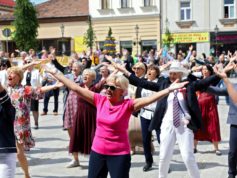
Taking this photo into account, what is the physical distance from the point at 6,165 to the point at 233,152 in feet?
11.0

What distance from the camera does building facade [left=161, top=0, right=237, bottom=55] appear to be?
39000mm

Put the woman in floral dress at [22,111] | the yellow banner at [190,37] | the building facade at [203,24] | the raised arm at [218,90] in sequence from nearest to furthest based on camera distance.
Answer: the raised arm at [218,90] < the woman in floral dress at [22,111] < the building facade at [203,24] < the yellow banner at [190,37]

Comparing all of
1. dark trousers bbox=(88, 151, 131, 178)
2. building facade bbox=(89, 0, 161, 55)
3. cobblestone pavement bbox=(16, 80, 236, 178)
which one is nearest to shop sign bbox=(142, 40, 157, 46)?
building facade bbox=(89, 0, 161, 55)

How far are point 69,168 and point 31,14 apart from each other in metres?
34.7

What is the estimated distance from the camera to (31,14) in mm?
40938

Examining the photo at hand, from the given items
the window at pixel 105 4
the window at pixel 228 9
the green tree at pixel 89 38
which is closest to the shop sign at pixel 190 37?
the window at pixel 228 9

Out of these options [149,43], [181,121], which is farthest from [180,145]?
[149,43]

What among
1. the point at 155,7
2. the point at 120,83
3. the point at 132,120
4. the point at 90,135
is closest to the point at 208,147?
the point at 132,120

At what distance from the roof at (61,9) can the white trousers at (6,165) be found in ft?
132

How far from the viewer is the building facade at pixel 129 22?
41.7 metres

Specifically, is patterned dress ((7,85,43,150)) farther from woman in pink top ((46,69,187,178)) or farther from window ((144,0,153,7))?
window ((144,0,153,7))

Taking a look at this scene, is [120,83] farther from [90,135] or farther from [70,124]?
[70,124]

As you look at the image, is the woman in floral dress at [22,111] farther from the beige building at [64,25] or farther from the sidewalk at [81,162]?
the beige building at [64,25]

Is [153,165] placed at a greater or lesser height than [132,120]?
lesser
